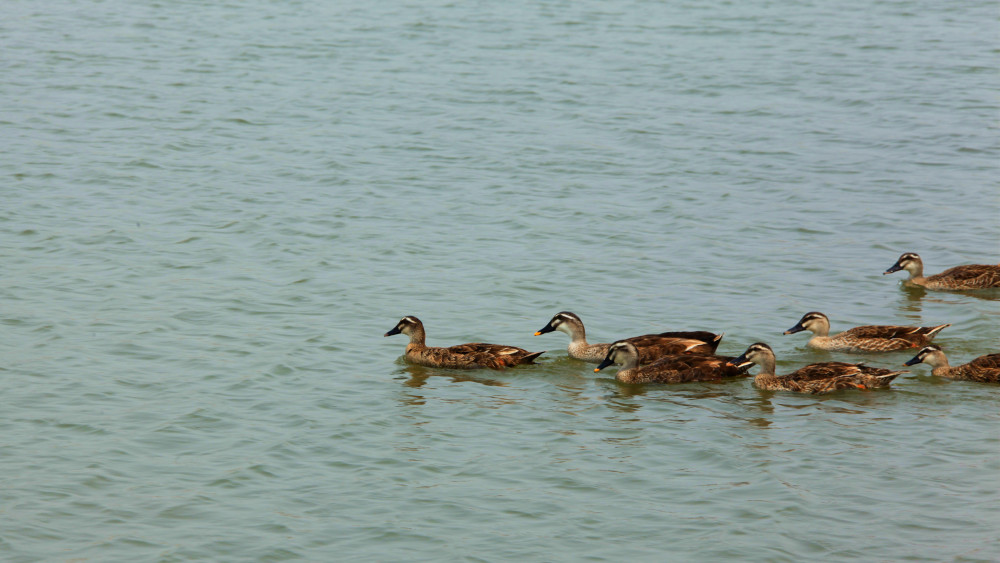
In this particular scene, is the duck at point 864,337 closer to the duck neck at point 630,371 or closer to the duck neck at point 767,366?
the duck neck at point 767,366

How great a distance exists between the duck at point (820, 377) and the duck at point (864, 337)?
1.07 m

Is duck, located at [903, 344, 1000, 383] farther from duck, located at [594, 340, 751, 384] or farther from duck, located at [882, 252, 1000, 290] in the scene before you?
duck, located at [882, 252, 1000, 290]

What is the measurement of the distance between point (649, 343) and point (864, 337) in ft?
9.14

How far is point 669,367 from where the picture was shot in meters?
13.9

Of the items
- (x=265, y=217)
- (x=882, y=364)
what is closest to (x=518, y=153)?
(x=265, y=217)

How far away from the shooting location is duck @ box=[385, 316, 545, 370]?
13898mm

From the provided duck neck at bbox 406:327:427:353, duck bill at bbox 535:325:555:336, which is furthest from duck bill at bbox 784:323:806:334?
duck neck at bbox 406:327:427:353

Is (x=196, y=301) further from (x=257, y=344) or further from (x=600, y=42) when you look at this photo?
(x=600, y=42)

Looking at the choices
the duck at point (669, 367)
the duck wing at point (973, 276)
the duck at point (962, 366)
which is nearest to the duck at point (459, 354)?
the duck at point (669, 367)

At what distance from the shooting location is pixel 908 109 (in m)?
27.4

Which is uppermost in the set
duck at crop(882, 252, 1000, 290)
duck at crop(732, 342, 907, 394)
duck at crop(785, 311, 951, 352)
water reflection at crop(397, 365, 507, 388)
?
duck at crop(882, 252, 1000, 290)

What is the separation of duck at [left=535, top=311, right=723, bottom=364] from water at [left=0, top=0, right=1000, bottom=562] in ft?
0.79

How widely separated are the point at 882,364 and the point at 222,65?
20865 mm

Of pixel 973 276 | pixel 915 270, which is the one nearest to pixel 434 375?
pixel 915 270
